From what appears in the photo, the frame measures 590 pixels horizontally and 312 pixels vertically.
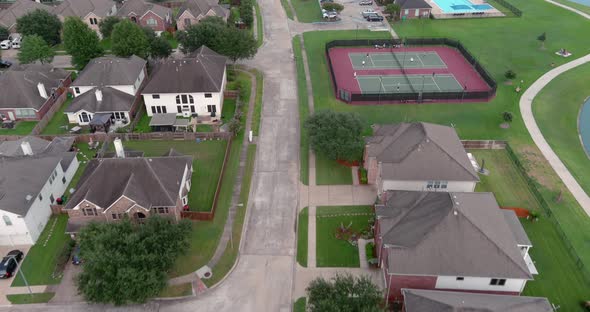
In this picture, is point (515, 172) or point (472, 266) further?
point (515, 172)

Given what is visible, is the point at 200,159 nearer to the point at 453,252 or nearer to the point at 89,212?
the point at 89,212

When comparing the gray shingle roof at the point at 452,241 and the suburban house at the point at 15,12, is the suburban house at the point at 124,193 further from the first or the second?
the suburban house at the point at 15,12

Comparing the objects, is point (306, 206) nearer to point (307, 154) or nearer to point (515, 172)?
point (307, 154)

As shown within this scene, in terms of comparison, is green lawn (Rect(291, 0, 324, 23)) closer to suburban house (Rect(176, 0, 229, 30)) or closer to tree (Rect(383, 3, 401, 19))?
tree (Rect(383, 3, 401, 19))

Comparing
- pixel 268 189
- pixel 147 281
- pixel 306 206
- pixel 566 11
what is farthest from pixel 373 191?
pixel 566 11

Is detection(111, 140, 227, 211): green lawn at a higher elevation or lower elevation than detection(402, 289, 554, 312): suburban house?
lower

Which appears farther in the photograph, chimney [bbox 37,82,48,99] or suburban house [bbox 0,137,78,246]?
chimney [bbox 37,82,48,99]

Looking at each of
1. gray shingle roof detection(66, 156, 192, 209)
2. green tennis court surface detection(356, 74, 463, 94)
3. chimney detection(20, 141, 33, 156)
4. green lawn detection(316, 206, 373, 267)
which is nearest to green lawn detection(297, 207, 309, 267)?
green lawn detection(316, 206, 373, 267)
